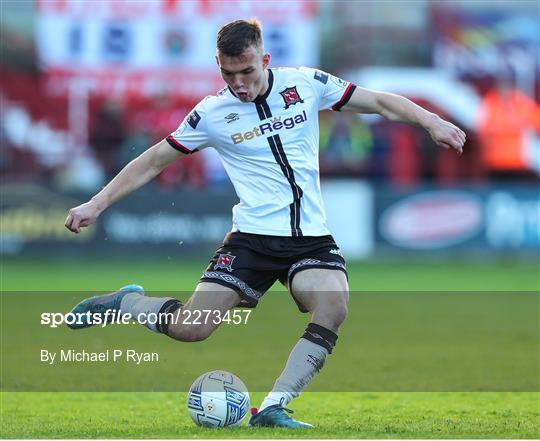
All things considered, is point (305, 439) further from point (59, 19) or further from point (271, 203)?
point (59, 19)

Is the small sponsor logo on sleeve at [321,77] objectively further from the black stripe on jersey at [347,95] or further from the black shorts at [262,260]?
the black shorts at [262,260]

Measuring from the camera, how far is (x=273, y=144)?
22.5ft

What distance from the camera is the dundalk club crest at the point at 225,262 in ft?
22.5

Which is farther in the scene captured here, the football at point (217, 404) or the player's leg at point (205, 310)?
the player's leg at point (205, 310)

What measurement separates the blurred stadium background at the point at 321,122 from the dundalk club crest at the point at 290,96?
14.3 meters

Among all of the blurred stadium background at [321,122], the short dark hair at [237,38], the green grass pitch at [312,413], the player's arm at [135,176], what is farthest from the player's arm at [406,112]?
the blurred stadium background at [321,122]

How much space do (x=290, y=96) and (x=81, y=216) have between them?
1410 mm

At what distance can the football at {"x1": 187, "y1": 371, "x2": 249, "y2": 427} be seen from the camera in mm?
6461

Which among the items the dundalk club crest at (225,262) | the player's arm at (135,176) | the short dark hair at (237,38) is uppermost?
the short dark hair at (237,38)

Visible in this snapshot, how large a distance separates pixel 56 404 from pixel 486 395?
9.49 feet

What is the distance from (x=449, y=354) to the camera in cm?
1027

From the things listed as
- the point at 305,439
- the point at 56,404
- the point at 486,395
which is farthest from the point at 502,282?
the point at 305,439

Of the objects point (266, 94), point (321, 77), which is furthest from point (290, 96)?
point (321, 77)

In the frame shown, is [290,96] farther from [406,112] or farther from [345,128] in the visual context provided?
[345,128]
